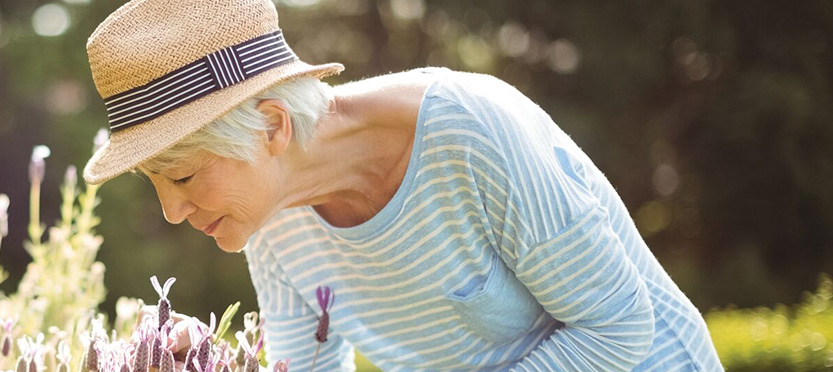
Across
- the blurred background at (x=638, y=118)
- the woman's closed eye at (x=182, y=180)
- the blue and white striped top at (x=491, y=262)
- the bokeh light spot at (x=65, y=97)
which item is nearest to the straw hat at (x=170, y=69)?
the woman's closed eye at (x=182, y=180)

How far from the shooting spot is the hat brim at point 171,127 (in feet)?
5.70

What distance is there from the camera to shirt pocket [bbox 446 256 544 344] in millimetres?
2035

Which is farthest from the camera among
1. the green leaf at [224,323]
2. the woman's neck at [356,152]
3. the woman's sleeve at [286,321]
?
the woman's sleeve at [286,321]

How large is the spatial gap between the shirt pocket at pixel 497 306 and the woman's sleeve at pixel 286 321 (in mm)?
479

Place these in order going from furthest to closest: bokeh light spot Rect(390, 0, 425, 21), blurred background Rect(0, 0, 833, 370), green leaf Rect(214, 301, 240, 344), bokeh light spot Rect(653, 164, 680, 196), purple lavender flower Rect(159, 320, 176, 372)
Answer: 1. bokeh light spot Rect(390, 0, 425, 21)
2. bokeh light spot Rect(653, 164, 680, 196)
3. blurred background Rect(0, 0, 833, 370)
4. green leaf Rect(214, 301, 240, 344)
5. purple lavender flower Rect(159, 320, 176, 372)

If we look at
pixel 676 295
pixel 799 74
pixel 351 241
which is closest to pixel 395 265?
pixel 351 241

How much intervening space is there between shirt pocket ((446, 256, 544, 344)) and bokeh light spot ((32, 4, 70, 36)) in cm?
852

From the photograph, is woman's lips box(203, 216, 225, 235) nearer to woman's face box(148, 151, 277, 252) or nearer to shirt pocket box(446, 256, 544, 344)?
woman's face box(148, 151, 277, 252)

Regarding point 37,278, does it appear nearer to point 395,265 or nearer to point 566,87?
point 395,265

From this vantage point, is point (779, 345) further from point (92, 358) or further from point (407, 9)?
point (407, 9)

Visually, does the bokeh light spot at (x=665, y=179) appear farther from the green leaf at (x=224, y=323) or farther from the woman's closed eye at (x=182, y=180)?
the green leaf at (x=224, y=323)

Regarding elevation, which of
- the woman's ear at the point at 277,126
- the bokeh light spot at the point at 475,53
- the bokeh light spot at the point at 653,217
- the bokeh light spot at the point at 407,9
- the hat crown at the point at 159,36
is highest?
the hat crown at the point at 159,36

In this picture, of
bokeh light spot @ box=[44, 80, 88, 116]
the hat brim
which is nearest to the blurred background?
bokeh light spot @ box=[44, 80, 88, 116]

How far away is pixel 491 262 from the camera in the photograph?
204 cm
